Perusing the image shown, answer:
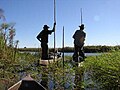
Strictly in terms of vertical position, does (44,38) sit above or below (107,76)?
above

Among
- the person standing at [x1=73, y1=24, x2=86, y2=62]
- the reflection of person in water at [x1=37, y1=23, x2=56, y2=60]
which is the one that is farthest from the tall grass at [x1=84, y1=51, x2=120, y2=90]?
the reflection of person in water at [x1=37, y1=23, x2=56, y2=60]

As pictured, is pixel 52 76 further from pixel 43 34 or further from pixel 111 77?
pixel 43 34

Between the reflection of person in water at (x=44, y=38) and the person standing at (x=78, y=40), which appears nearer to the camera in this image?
the person standing at (x=78, y=40)

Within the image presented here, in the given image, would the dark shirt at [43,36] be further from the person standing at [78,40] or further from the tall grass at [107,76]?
the tall grass at [107,76]

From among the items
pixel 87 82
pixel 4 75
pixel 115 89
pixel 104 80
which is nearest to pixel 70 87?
pixel 87 82

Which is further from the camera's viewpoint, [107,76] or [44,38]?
[44,38]

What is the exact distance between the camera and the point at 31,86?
567 cm

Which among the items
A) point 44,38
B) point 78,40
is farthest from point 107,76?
point 44,38

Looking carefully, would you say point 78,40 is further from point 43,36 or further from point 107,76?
point 107,76

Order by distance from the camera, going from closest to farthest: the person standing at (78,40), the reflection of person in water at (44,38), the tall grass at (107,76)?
the tall grass at (107,76), the person standing at (78,40), the reflection of person in water at (44,38)

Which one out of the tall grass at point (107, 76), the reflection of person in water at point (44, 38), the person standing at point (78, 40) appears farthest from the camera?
the reflection of person in water at point (44, 38)

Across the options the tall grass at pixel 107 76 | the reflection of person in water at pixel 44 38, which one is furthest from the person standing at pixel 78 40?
the tall grass at pixel 107 76

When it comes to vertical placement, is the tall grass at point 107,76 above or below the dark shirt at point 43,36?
below

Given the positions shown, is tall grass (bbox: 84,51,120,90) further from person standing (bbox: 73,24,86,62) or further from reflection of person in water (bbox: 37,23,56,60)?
reflection of person in water (bbox: 37,23,56,60)
